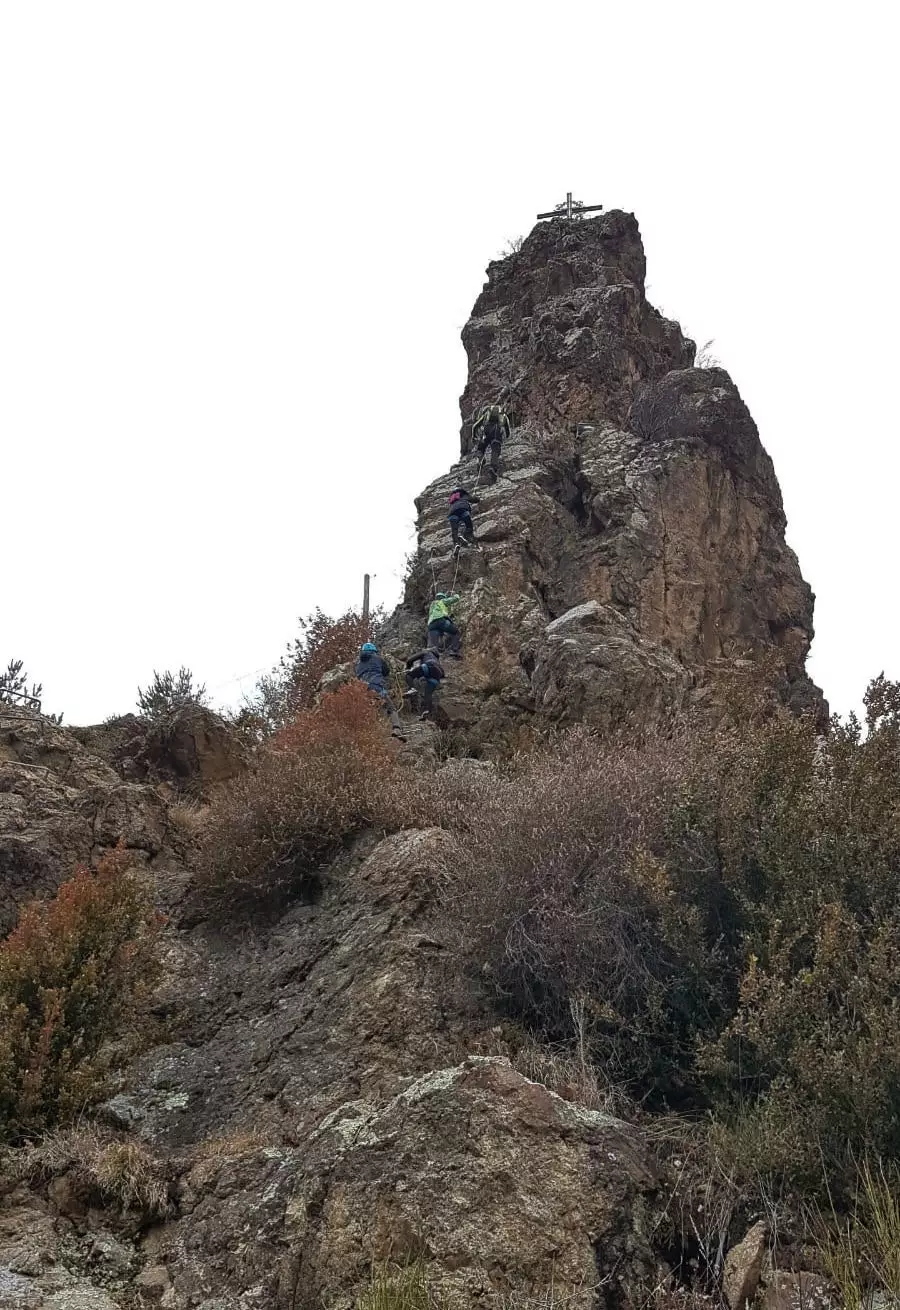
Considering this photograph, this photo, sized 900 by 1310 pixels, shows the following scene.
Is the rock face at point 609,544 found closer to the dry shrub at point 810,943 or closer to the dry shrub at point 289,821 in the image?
the dry shrub at point 289,821

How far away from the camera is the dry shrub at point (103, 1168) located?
4.36 m

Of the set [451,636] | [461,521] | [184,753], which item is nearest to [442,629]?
[451,636]

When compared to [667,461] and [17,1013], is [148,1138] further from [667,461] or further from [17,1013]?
[667,461]

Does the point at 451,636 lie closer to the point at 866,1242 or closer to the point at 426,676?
the point at 426,676

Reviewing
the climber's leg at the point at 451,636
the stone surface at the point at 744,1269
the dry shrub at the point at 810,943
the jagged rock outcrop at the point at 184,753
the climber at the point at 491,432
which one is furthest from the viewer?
the climber at the point at 491,432

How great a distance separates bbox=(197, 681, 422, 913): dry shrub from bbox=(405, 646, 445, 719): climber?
15.1 feet

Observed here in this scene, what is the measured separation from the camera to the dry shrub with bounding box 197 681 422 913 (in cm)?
732

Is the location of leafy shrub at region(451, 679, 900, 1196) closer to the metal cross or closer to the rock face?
the rock face

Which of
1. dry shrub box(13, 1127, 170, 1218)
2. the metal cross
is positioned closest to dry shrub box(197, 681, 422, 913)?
dry shrub box(13, 1127, 170, 1218)

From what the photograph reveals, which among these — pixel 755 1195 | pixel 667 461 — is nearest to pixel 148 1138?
pixel 755 1195

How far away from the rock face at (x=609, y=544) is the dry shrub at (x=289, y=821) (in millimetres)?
3742

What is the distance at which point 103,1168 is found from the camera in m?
4.45

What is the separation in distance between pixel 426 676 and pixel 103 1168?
8.82 metres

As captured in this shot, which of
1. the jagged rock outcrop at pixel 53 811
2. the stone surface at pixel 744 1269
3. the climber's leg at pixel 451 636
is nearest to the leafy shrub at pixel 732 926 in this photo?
the stone surface at pixel 744 1269
